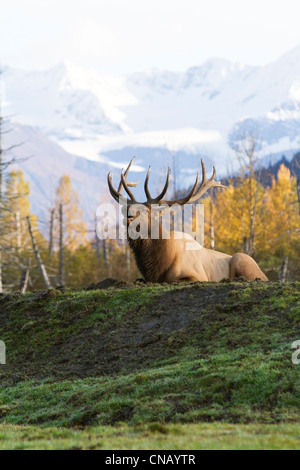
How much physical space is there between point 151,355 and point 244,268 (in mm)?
5597

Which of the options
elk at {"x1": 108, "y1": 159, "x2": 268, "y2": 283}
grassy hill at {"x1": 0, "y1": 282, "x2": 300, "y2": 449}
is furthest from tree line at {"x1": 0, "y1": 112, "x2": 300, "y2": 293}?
grassy hill at {"x1": 0, "y1": 282, "x2": 300, "y2": 449}

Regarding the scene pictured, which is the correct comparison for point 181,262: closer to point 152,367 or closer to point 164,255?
point 164,255

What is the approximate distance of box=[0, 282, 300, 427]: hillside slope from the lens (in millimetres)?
6926

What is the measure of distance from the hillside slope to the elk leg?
2886 mm

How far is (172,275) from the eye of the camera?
13.4 metres

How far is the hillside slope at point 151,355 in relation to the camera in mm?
6926

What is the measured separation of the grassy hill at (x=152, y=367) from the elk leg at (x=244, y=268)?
2949 millimetres

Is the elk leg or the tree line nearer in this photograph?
the elk leg

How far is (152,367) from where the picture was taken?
855 cm

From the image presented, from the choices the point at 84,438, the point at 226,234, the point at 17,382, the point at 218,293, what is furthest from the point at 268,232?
the point at 84,438
